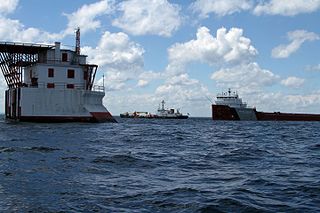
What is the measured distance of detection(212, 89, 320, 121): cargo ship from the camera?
10975 centimetres

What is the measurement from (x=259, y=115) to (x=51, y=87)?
65156 millimetres

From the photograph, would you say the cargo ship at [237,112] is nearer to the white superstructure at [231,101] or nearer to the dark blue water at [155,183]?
the white superstructure at [231,101]

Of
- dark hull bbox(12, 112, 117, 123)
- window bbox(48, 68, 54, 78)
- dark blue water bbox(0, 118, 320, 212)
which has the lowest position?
dark blue water bbox(0, 118, 320, 212)

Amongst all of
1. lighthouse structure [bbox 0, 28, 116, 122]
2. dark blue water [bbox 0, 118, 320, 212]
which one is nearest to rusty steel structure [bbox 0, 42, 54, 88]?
lighthouse structure [bbox 0, 28, 116, 122]

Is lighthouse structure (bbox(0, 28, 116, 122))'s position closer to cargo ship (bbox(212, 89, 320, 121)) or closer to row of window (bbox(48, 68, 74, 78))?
row of window (bbox(48, 68, 74, 78))

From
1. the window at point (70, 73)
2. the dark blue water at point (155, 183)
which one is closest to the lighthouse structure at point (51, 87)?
the window at point (70, 73)

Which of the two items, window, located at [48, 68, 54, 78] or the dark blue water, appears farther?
window, located at [48, 68, 54, 78]

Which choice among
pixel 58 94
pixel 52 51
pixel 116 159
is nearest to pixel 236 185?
pixel 116 159

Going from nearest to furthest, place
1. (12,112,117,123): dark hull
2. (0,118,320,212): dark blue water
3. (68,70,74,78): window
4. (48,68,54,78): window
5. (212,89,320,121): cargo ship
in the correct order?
(0,118,320,212): dark blue water → (12,112,117,123): dark hull → (48,68,54,78): window → (68,70,74,78): window → (212,89,320,121): cargo ship

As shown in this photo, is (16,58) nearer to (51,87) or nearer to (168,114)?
(51,87)

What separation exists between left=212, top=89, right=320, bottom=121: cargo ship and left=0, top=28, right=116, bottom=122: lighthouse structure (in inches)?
1784

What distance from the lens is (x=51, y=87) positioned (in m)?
66.3

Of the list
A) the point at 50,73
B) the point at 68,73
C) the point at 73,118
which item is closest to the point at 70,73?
the point at 68,73

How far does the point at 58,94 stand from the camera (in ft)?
213
